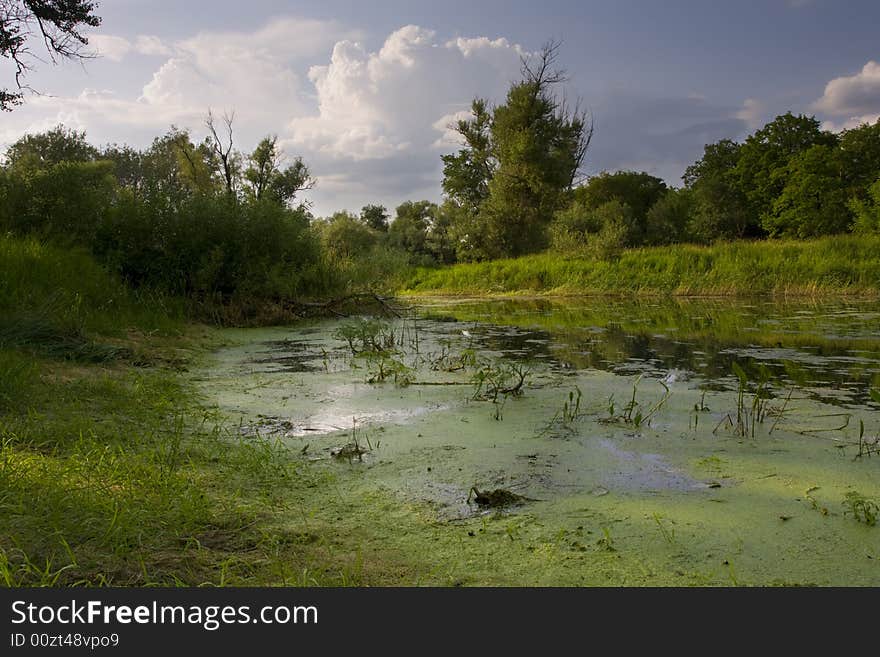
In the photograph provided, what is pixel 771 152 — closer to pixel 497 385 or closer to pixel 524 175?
pixel 524 175

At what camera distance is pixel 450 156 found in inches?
1314

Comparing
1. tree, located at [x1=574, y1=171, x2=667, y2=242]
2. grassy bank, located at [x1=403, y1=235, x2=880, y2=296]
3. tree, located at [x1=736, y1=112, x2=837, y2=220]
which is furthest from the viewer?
tree, located at [x1=574, y1=171, x2=667, y2=242]

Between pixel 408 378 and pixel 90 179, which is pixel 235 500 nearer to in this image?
pixel 408 378

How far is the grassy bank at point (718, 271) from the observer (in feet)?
49.7

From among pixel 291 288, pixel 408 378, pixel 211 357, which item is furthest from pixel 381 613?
pixel 291 288

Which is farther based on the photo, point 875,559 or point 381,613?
point 875,559

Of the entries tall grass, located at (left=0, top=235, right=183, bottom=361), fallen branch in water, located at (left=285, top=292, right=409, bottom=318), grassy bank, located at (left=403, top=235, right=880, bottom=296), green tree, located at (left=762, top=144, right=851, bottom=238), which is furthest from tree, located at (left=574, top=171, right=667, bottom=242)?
tall grass, located at (left=0, top=235, right=183, bottom=361)

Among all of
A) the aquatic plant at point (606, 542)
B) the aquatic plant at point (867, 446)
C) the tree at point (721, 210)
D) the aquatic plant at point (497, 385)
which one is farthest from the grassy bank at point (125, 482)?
the tree at point (721, 210)

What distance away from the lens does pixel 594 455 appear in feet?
9.05

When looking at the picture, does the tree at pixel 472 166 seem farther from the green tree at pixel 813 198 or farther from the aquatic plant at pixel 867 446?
the aquatic plant at pixel 867 446

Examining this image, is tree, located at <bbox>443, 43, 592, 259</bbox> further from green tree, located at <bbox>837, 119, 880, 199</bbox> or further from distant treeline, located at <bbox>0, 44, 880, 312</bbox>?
green tree, located at <bbox>837, 119, 880, 199</bbox>

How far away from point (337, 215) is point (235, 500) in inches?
1597

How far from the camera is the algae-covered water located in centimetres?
176

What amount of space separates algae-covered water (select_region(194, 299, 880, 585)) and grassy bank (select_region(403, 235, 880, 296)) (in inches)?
410
